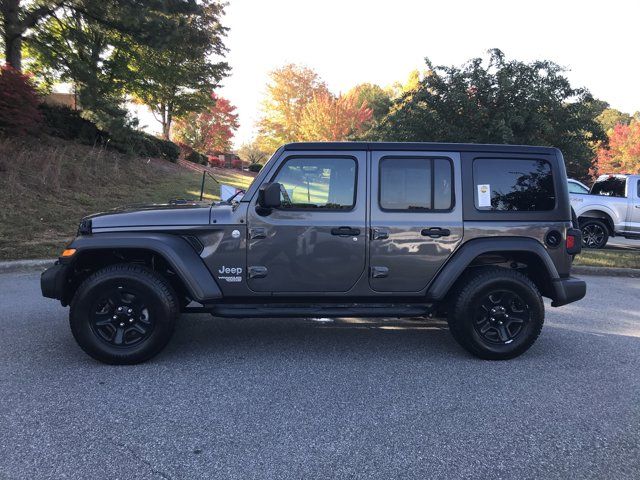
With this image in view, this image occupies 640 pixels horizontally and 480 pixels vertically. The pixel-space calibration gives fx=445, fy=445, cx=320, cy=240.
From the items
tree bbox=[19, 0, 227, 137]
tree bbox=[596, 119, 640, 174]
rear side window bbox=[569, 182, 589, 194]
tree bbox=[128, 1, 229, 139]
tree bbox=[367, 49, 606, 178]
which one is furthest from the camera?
tree bbox=[596, 119, 640, 174]

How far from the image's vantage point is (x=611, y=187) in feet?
37.0

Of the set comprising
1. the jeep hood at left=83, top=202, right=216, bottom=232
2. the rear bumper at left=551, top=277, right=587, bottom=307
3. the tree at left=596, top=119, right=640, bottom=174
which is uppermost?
the tree at left=596, top=119, right=640, bottom=174

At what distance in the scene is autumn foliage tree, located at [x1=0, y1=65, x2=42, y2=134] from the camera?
13253 mm

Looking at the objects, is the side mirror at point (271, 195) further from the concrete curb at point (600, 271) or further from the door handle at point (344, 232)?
the concrete curb at point (600, 271)

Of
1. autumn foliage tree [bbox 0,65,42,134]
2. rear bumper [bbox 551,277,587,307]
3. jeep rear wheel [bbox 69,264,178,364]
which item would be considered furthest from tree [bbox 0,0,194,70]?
rear bumper [bbox 551,277,587,307]

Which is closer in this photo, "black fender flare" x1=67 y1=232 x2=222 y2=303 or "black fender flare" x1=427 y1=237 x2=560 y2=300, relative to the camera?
"black fender flare" x1=67 y1=232 x2=222 y2=303

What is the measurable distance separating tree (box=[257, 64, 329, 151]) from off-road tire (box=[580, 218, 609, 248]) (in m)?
36.5

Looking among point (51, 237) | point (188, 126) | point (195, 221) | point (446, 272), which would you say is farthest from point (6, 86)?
point (188, 126)

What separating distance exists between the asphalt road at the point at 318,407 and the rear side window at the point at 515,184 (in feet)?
4.71

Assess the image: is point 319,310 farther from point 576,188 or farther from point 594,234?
point 576,188

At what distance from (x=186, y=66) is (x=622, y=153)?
29.7m

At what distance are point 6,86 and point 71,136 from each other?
14.9 ft

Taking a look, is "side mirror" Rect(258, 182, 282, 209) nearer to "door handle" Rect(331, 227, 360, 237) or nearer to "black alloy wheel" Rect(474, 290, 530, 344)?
"door handle" Rect(331, 227, 360, 237)

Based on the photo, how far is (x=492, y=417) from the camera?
3.06m
